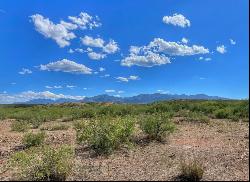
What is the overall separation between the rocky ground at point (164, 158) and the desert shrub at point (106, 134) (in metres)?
0.34

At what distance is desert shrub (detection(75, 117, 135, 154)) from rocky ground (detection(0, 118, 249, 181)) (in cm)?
34

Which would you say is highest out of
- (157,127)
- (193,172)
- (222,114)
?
(222,114)

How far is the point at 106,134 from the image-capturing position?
593 inches

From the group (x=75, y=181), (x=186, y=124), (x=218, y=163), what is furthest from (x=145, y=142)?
(x=186, y=124)

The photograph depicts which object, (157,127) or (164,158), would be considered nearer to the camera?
(164,158)

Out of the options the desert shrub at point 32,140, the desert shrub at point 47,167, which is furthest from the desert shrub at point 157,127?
the desert shrub at point 47,167

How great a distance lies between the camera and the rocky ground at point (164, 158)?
1191 centimetres

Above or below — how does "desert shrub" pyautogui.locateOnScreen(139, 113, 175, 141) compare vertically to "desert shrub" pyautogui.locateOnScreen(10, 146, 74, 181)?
above

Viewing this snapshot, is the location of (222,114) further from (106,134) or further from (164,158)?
(164,158)

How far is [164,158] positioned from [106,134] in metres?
2.19

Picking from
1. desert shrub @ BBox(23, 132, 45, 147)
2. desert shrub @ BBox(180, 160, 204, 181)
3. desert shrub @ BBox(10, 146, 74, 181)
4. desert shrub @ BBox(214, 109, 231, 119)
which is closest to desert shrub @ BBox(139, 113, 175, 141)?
desert shrub @ BBox(23, 132, 45, 147)

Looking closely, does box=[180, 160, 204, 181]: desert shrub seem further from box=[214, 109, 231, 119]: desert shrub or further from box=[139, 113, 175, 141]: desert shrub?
box=[214, 109, 231, 119]: desert shrub

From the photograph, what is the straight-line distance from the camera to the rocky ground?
39.1 feet

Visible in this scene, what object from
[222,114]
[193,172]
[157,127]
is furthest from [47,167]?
[222,114]
